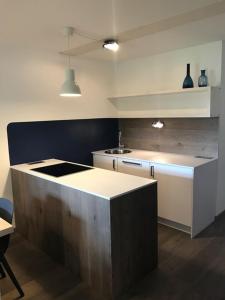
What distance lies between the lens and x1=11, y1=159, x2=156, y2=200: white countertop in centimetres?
199

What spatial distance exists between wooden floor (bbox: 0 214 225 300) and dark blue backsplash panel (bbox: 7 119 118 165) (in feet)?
3.72

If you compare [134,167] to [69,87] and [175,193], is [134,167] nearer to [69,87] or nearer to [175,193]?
[175,193]

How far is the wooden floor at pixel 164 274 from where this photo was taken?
2041 millimetres

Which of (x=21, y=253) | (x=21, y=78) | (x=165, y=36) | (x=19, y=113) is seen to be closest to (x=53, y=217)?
(x=21, y=253)

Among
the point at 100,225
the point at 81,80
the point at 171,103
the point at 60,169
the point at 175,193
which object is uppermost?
the point at 81,80

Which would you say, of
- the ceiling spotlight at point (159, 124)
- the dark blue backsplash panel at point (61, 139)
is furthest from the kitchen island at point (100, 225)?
the ceiling spotlight at point (159, 124)

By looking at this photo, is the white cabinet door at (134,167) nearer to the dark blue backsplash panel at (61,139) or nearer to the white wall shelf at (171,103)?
the dark blue backsplash panel at (61,139)

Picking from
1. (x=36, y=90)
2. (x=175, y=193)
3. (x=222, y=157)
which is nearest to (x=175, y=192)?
(x=175, y=193)

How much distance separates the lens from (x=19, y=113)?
306 centimetres

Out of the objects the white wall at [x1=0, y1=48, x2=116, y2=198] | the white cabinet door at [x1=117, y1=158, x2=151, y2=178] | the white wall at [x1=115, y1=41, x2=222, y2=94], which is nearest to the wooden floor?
the white cabinet door at [x1=117, y1=158, x2=151, y2=178]

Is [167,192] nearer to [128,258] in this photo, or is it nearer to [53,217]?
[128,258]

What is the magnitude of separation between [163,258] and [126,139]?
219cm

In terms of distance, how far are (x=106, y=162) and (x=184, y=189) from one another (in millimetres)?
1320

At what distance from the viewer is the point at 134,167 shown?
11.1ft
